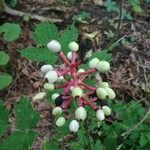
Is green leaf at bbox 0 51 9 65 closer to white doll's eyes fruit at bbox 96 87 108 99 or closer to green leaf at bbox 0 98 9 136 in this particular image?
green leaf at bbox 0 98 9 136

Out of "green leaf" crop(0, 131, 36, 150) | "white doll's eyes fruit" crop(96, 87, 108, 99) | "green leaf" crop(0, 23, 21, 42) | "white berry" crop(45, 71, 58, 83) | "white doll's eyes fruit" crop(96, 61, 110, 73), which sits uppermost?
"white doll's eyes fruit" crop(96, 61, 110, 73)

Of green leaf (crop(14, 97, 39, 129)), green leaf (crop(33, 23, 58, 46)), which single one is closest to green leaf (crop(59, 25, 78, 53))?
green leaf (crop(33, 23, 58, 46))

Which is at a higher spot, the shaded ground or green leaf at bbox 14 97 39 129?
green leaf at bbox 14 97 39 129

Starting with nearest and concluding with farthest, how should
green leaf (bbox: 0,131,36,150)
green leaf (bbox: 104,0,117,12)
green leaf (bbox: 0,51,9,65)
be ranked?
green leaf (bbox: 0,131,36,150)
green leaf (bbox: 0,51,9,65)
green leaf (bbox: 104,0,117,12)

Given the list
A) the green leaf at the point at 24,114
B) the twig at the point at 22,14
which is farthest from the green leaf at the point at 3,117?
the twig at the point at 22,14

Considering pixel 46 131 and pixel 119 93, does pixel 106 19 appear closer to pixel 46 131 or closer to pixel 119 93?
pixel 119 93

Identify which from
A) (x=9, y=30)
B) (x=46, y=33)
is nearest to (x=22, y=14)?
(x=9, y=30)

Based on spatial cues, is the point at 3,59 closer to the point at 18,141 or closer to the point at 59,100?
the point at 18,141
